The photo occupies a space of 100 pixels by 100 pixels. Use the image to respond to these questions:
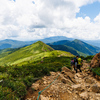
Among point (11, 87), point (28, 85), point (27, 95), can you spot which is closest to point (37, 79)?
point (28, 85)

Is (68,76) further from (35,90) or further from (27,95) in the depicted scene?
(27,95)

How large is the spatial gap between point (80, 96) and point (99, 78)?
5.16m

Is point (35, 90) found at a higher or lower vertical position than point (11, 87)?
lower

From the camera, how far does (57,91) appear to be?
6961 mm

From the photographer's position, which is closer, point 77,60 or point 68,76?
point 68,76

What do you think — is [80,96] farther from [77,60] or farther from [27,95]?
[77,60]

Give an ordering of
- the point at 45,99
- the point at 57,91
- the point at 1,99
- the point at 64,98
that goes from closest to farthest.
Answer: the point at 1,99 < the point at 45,99 < the point at 64,98 < the point at 57,91

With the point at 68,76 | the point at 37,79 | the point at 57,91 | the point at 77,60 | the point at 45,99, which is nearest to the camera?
the point at 45,99

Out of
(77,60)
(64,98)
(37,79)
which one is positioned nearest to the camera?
(64,98)

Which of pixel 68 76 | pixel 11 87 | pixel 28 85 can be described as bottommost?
pixel 68 76

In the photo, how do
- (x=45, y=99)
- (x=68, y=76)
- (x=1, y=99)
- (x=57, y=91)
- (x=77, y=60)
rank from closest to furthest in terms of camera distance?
(x=1, y=99) < (x=45, y=99) < (x=57, y=91) < (x=68, y=76) < (x=77, y=60)

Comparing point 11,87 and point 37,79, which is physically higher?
point 11,87

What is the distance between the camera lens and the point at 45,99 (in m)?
5.78

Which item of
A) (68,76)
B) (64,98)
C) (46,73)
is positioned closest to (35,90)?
(64,98)
